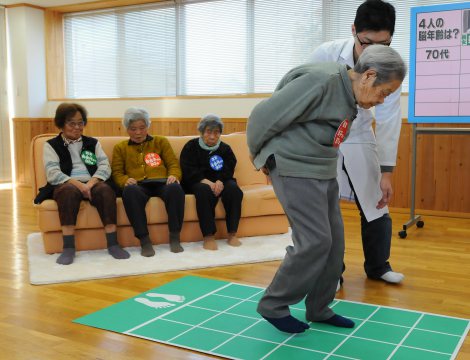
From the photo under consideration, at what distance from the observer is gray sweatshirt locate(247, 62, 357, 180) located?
5.70 feet

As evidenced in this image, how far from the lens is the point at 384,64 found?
1.67 metres

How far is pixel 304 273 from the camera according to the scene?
1827 millimetres

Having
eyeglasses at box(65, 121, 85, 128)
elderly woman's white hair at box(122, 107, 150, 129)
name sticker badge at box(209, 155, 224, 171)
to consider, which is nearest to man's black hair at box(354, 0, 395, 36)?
name sticker badge at box(209, 155, 224, 171)

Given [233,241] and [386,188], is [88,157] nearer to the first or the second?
[233,241]

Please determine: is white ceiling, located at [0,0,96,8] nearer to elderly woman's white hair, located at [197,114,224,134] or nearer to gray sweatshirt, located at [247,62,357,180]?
elderly woman's white hair, located at [197,114,224,134]

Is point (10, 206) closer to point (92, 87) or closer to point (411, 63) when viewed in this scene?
point (92, 87)

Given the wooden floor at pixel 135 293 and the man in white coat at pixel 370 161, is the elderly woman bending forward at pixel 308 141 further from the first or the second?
the man in white coat at pixel 370 161

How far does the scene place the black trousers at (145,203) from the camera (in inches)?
125

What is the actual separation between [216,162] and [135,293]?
1245 millimetres

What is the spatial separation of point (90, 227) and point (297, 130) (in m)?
1.84

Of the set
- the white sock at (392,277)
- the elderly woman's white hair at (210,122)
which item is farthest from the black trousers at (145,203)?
the white sock at (392,277)

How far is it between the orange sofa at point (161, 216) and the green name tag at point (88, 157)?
0.23m

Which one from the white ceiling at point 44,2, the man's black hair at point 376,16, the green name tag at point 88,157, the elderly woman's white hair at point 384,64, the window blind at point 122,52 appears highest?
the white ceiling at point 44,2

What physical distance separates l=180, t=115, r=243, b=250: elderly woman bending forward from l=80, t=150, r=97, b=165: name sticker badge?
0.57 metres
